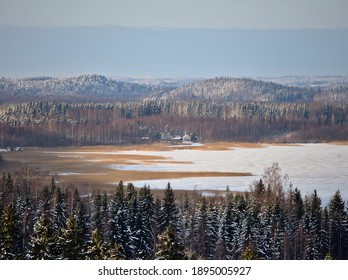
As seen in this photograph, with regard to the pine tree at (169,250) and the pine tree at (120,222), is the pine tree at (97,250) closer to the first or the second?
the pine tree at (169,250)

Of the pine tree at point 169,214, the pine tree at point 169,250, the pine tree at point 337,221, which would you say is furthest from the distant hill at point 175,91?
the pine tree at point 169,250

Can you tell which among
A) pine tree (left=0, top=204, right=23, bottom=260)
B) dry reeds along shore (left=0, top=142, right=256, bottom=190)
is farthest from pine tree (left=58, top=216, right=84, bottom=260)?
dry reeds along shore (left=0, top=142, right=256, bottom=190)

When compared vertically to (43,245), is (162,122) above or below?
above

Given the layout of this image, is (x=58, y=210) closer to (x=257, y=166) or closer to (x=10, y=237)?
(x=10, y=237)

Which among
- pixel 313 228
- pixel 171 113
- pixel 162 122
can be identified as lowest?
pixel 313 228

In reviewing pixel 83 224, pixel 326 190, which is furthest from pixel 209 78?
pixel 83 224

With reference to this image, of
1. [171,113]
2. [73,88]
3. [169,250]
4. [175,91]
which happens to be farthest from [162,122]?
[169,250]
